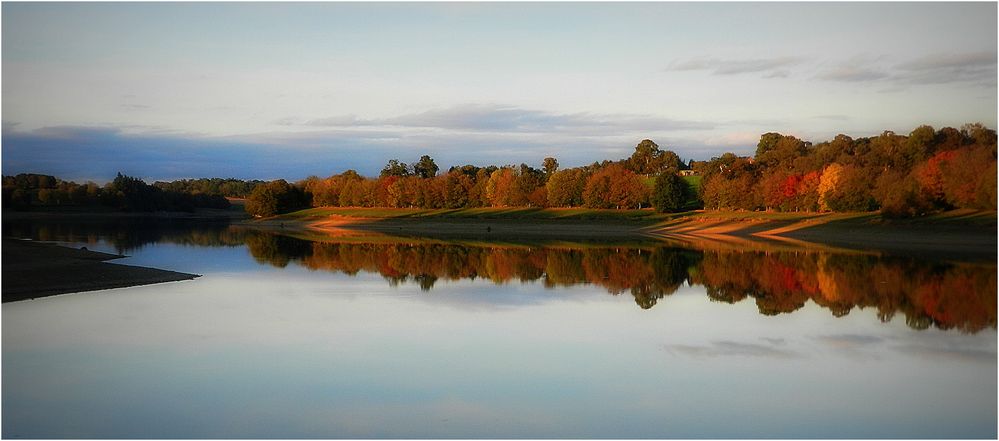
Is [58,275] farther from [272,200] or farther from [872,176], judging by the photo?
[272,200]

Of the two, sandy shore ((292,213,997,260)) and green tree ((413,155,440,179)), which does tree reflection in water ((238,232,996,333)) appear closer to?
sandy shore ((292,213,997,260))

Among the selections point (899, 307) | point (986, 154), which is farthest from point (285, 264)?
point (986, 154)

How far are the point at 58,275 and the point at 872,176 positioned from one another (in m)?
64.4

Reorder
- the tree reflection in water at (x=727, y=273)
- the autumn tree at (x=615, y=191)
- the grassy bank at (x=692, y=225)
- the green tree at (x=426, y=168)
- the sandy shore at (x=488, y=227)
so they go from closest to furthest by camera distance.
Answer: the tree reflection in water at (x=727, y=273), the grassy bank at (x=692, y=225), the sandy shore at (x=488, y=227), the autumn tree at (x=615, y=191), the green tree at (x=426, y=168)

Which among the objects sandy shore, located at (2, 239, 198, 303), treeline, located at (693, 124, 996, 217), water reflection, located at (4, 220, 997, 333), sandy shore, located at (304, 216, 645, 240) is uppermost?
treeline, located at (693, 124, 996, 217)

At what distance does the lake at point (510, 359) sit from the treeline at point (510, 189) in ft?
217

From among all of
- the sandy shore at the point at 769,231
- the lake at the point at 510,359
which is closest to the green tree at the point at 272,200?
the sandy shore at the point at 769,231

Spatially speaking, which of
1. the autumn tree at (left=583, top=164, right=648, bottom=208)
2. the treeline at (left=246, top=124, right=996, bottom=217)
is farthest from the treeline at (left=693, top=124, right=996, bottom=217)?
the autumn tree at (left=583, top=164, right=648, bottom=208)

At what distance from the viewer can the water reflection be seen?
81.0 ft

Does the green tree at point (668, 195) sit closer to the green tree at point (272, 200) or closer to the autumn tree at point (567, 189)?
the autumn tree at point (567, 189)

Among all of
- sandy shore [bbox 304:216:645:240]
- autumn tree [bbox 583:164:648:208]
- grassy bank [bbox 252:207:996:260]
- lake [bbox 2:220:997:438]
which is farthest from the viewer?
autumn tree [bbox 583:164:648:208]

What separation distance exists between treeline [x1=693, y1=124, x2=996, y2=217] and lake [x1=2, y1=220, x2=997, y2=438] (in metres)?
31.7

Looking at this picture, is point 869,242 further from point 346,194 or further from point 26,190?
point 26,190

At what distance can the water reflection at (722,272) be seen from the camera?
24691 mm
